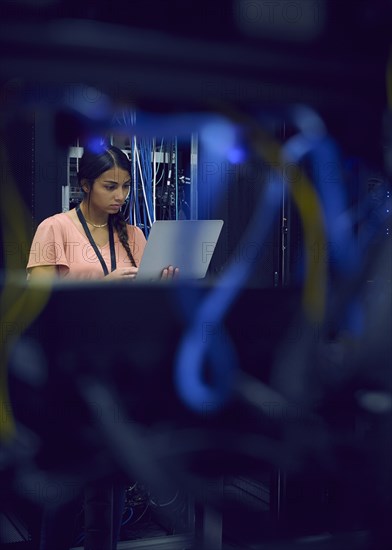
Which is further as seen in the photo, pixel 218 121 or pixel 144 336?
pixel 218 121

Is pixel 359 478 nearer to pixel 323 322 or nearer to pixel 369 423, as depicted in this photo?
pixel 369 423

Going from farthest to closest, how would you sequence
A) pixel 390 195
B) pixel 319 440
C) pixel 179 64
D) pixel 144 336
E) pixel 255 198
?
pixel 255 198 < pixel 390 195 < pixel 319 440 < pixel 144 336 < pixel 179 64

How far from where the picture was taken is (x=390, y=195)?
1.23 m

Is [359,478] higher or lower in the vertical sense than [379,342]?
lower

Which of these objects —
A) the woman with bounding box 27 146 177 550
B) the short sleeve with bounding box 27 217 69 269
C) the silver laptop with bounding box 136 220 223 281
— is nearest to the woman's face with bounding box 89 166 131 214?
the woman with bounding box 27 146 177 550

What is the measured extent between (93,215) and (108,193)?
6cm

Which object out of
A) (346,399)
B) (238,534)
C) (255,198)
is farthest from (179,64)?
(255,198)

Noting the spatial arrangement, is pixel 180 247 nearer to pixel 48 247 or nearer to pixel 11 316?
pixel 48 247

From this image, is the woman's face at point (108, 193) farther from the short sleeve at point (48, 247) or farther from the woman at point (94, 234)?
the short sleeve at point (48, 247)

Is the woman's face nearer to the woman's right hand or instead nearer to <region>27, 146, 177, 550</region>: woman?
<region>27, 146, 177, 550</region>: woman

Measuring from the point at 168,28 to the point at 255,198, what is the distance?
44.2 inches

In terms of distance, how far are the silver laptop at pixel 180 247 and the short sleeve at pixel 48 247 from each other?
285 mm

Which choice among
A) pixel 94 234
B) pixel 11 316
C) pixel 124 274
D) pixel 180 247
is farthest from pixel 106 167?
pixel 11 316

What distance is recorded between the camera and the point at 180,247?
1.32 metres
